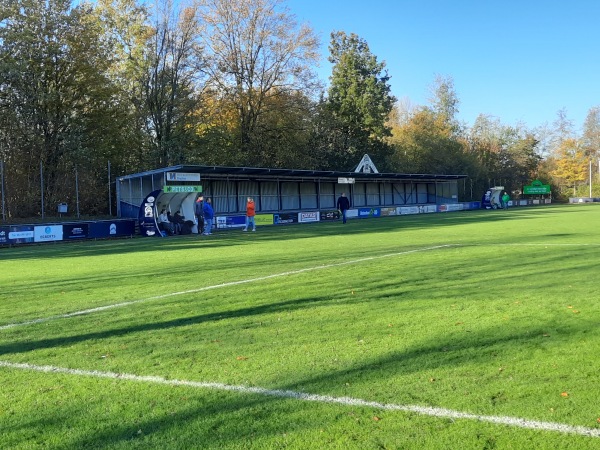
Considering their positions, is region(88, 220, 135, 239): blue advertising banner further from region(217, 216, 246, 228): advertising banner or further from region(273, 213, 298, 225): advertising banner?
region(273, 213, 298, 225): advertising banner

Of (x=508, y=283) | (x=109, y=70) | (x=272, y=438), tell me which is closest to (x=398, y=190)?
(x=109, y=70)

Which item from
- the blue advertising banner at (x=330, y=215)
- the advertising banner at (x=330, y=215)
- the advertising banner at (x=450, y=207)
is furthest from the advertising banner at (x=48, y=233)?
the advertising banner at (x=450, y=207)

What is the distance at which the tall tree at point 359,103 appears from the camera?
5688cm

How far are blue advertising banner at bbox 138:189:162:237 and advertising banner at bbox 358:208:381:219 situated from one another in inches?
829

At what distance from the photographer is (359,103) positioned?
57.4 meters

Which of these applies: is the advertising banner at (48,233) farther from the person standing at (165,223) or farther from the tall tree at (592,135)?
the tall tree at (592,135)

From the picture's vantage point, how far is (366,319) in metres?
7.04

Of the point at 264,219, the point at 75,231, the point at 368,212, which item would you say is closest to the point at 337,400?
the point at 75,231

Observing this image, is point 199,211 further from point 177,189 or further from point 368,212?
point 368,212

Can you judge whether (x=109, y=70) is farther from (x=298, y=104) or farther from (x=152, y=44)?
(x=298, y=104)

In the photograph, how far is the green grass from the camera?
12.3ft

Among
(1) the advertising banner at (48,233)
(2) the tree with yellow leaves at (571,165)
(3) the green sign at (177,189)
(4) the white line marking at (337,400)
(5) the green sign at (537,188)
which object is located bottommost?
(4) the white line marking at (337,400)

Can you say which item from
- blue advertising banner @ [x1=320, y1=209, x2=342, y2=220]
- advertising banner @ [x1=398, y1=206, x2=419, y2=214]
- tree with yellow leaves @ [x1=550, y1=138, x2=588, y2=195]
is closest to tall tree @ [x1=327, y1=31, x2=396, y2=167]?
advertising banner @ [x1=398, y1=206, x2=419, y2=214]

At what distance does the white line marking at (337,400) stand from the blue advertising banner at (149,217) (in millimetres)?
21679
